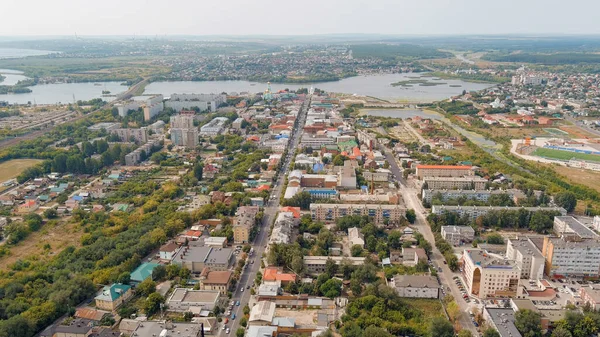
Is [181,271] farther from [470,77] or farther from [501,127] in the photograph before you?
[470,77]

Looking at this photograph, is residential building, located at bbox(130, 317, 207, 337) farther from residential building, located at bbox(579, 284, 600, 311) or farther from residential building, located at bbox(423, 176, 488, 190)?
residential building, located at bbox(423, 176, 488, 190)

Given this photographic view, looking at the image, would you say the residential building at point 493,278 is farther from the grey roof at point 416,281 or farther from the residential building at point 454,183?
the residential building at point 454,183

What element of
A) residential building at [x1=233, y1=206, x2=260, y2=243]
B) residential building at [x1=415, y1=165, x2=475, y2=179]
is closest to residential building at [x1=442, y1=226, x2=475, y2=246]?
residential building at [x1=415, y1=165, x2=475, y2=179]

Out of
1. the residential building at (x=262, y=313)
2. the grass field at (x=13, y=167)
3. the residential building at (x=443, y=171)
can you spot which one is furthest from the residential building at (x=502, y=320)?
the grass field at (x=13, y=167)

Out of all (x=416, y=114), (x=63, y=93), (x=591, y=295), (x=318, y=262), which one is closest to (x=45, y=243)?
(x=318, y=262)

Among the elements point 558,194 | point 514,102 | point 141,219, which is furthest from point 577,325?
point 514,102
